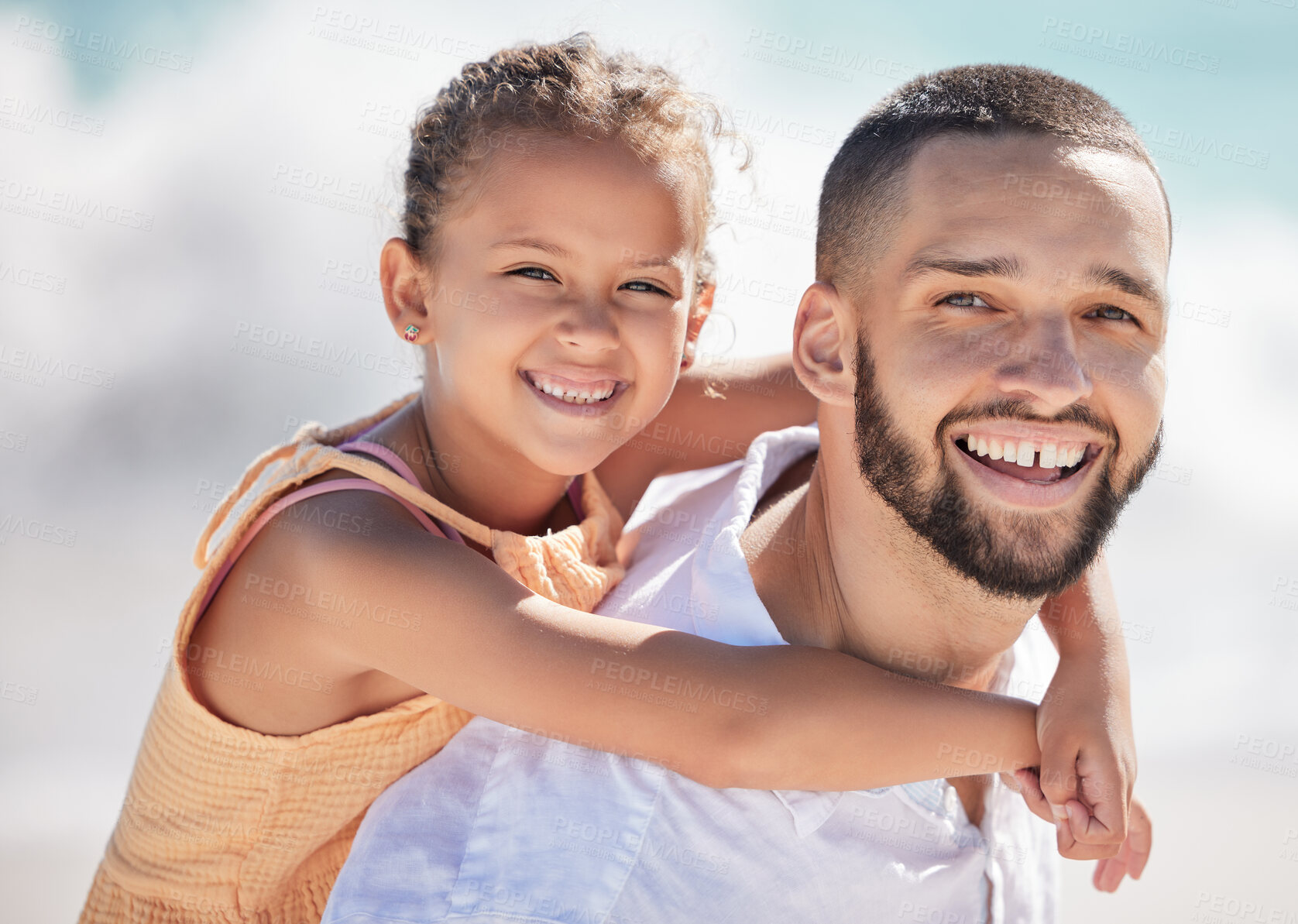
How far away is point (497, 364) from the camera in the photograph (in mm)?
2391

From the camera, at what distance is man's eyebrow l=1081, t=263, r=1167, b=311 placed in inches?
75.1

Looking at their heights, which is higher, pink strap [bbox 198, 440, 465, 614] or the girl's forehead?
the girl's forehead

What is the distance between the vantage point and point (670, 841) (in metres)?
1.98

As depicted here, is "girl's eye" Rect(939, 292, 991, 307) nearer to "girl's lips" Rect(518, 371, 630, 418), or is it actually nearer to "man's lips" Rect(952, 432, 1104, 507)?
"man's lips" Rect(952, 432, 1104, 507)

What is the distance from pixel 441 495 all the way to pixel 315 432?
1.12ft

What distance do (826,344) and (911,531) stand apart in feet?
1.39

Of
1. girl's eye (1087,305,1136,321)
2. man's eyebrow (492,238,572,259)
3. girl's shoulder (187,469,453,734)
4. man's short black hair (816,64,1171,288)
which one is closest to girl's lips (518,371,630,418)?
man's eyebrow (492,238,572,259)

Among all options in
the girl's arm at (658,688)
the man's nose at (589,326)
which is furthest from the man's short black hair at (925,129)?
the girl's arm at (658,688)

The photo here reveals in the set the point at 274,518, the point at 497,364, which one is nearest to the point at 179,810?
the point at 274,518

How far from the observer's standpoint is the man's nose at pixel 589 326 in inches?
89.6

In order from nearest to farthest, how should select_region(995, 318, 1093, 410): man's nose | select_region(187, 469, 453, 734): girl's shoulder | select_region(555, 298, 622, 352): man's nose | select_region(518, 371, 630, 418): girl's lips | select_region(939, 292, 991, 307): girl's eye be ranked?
select_region(995, 318, 1093, 410): man's nose < select_region(939, 292, 991, 307): girl's eye < select_region(187, 469, 453, 734): girl's shoulder < select_region(555, 298, 622, 352): man's nose < select_region(518, 371, 630, 418): girl's lips

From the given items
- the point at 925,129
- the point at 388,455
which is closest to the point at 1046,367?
the point at 925,129

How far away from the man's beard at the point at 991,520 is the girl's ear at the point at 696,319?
27.8 inches

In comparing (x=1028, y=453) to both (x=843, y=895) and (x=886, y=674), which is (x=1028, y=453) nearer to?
(x=886, y=674)
